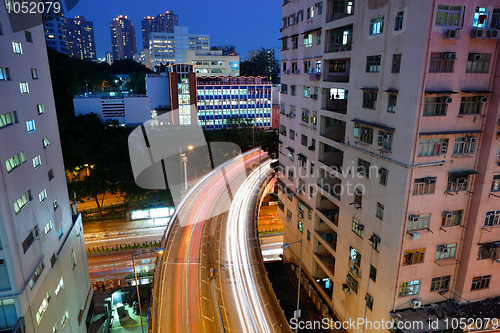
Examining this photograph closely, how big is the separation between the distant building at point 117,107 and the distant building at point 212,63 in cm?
3405

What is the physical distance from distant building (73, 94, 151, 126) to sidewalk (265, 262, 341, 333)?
4983cm

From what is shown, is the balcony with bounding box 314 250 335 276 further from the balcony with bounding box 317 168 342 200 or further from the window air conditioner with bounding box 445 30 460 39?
the window air conditioner with bounding box 445 30 460 39

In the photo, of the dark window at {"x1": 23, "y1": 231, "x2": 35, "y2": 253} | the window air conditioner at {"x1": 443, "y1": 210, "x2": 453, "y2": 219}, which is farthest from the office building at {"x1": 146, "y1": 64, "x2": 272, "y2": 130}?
the window air conditioner at {"x1": 443, "y1": 210, "x2": 453, "y2": 219}

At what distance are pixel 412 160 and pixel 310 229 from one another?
1296 centimetres

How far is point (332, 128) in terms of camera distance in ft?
81.1

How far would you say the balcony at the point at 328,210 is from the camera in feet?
79.2

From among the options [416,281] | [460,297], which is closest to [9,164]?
[416,281]

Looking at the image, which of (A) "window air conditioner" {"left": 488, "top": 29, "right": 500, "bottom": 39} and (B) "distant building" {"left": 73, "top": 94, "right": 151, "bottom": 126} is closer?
(A) "window air conditioner" {"left": 488, "top": 29, "right": 500, "bottom": 39}

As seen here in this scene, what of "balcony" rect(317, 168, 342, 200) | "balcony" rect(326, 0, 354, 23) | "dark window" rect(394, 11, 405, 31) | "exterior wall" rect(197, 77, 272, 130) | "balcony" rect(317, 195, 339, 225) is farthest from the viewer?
"exterior wall" rect(197, 77, 272, 130)

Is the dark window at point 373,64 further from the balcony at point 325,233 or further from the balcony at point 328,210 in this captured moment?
the balcony at point 325,233

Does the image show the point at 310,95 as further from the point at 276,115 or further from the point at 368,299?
the point at 276,115

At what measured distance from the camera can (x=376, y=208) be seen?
724 inches

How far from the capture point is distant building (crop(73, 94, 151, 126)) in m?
62.6

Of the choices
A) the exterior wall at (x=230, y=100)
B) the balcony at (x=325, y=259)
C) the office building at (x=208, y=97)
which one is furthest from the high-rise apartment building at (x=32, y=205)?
the exterior wall at (x=230, y=100)
